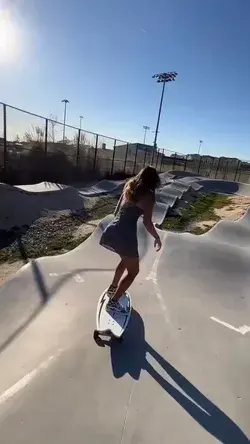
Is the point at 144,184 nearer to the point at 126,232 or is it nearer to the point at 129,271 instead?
the point at 126,232

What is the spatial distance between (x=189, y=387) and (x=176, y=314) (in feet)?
3.57

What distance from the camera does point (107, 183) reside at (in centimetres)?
1452

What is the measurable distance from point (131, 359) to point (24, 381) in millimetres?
909

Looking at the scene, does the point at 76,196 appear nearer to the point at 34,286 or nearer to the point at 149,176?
the point at 34,286

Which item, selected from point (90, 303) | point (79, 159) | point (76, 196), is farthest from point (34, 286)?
point (79, 159)

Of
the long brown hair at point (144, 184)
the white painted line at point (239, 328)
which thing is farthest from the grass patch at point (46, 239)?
the white painted line at point (239, 328)

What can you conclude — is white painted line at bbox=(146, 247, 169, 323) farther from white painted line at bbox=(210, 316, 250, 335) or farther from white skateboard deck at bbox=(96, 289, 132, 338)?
white painted line at bbox=(210, 316, 250, 335)

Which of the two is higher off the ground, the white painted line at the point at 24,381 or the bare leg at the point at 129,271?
the bare leg at the point at 129,271

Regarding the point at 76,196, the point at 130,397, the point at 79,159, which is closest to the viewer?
the point at 130,397

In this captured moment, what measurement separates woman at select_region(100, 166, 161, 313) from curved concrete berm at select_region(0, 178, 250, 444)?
0.57 m

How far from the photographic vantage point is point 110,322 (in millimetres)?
3018

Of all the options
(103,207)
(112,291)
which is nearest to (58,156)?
(103,207)

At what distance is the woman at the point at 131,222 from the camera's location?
2.92 meters

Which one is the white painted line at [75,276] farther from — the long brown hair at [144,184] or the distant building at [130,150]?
the distant building at [130,150]
